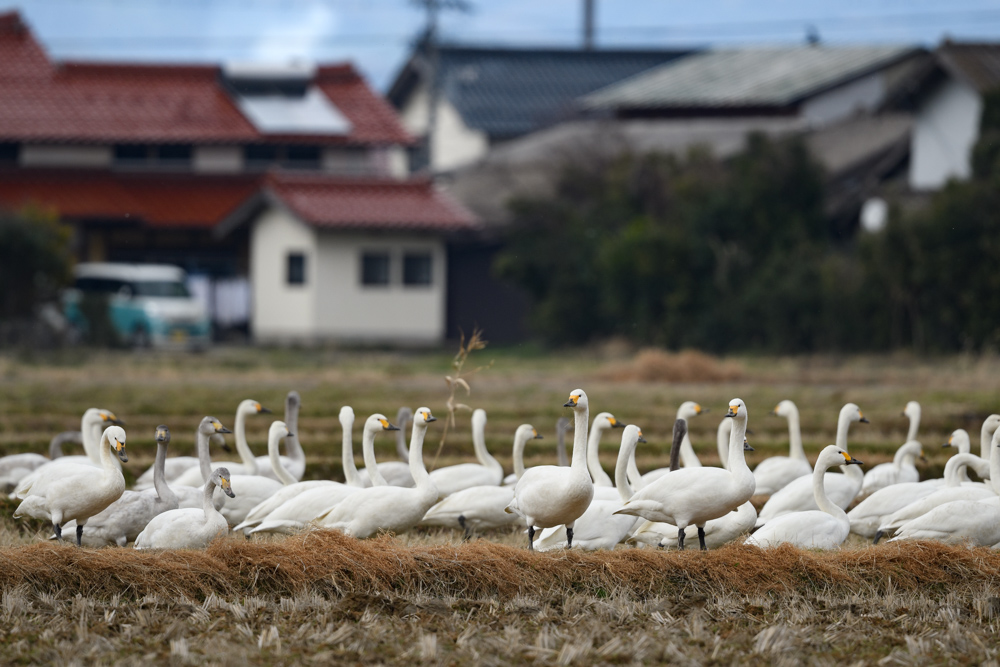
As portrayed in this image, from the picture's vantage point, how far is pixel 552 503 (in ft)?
29.0

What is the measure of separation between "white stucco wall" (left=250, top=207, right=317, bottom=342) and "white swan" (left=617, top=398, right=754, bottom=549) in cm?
2247

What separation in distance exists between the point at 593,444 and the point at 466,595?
290cm

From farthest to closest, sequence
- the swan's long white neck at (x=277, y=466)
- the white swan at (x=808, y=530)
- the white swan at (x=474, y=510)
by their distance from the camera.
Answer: the swan's long white neck at (x=277, y=466) < the white swan at (x=474, y=510) < the white swan at (x=808, y=530)

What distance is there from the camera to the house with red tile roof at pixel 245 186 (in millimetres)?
31250

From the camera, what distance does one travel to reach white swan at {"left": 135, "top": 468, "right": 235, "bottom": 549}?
28.7 ft

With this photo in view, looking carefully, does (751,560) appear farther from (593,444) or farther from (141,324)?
(141,324)

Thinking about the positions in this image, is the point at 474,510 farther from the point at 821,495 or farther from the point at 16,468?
the point at 16,468

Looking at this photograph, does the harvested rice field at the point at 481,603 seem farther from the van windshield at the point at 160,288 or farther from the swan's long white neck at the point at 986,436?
the van windshield at the point at 160,288

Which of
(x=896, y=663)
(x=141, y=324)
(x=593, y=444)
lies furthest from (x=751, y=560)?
(x=141, y=324)

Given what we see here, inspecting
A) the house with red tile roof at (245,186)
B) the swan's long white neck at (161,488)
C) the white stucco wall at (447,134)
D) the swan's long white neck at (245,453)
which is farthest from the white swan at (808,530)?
the white stucco wall at (447,134)

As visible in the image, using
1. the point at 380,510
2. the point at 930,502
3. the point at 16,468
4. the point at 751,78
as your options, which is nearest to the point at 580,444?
the point at 380,510

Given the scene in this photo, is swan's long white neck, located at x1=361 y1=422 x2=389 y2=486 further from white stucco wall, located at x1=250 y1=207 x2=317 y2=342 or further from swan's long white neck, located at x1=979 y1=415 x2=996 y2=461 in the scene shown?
white stucco wall, located at x1=250 y1=207 x2=317 y2=342

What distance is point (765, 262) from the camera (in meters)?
27.3

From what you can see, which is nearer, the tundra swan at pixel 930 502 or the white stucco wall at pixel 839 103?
the tundra swan at pixel 930 502
